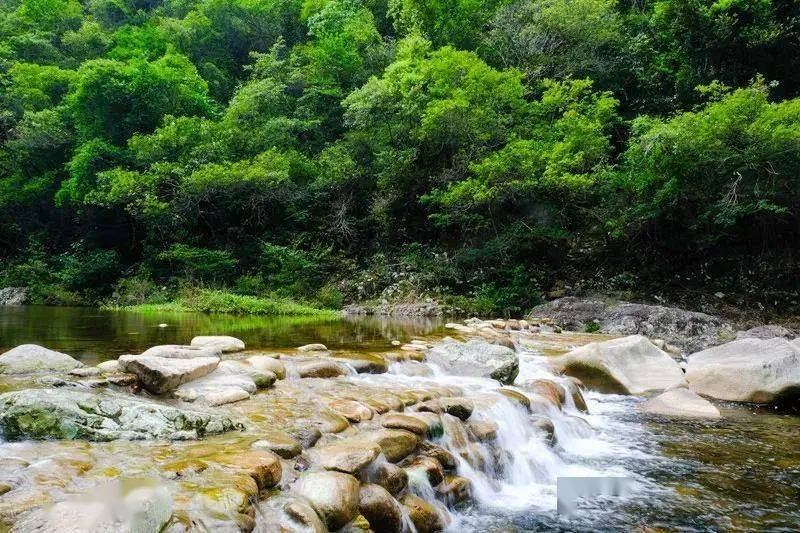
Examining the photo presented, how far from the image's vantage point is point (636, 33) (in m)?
21.6

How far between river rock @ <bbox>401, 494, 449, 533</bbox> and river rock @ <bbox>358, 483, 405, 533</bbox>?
14 cm

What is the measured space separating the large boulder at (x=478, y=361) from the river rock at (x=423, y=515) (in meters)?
2.97

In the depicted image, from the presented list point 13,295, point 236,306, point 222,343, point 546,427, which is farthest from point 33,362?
point 13,295

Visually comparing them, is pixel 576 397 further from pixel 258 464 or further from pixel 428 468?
pixel 258 464

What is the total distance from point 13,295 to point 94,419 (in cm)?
2086

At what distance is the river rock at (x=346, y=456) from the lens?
314cm

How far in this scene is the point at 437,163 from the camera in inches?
723

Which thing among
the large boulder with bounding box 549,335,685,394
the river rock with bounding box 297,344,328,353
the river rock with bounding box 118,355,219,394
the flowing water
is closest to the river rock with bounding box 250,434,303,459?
the flowing water

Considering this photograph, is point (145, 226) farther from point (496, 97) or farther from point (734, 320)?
point (734, 320)

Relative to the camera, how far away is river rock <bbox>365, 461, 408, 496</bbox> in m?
3.24

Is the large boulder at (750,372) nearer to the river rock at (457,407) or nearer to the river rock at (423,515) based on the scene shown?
the river rock at (457,407)

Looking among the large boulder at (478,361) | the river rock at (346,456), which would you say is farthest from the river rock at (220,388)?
the large boulder at (478,361)

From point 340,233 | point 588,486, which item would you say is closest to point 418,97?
point 340,233

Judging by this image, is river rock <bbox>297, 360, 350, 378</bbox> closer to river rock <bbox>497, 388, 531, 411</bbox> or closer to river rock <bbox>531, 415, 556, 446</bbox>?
river rock <bbox>497, 388, 531, 411</bbox>
